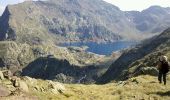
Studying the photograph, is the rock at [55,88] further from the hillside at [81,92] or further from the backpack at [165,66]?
the backpack at [165,66]

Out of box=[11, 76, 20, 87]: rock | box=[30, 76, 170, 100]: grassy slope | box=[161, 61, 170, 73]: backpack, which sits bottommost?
box=[30, 76, 170, 100]: grassy slope

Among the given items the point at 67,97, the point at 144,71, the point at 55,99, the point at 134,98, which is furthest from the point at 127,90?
the point at 144,71

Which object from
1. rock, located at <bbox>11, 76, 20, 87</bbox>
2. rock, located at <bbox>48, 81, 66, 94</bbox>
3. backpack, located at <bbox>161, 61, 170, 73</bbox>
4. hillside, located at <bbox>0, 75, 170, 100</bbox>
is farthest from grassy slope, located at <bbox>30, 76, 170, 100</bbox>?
rock, located at <bbox>11, 76, 20, 87</bbox>

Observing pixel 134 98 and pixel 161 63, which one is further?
pixel 161 63

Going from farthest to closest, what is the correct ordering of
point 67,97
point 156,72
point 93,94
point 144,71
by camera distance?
point 144,71
point 156,72
point 93,94
point 67,97

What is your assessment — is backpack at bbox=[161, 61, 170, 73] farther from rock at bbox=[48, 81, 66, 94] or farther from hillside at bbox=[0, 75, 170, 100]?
rock at bbox=[48, 81, 66, 94]

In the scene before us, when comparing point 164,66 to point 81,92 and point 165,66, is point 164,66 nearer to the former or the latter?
point 165,66

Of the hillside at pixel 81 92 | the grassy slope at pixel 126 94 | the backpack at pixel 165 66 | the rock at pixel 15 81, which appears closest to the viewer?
the rock at pixel 15 81

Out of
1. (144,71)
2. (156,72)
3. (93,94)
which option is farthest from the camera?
(144,71)

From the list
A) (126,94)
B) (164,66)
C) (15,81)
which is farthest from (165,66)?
(15,81)

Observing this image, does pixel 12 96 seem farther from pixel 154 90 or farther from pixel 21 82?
pixel 154 90

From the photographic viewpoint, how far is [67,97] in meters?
34.8

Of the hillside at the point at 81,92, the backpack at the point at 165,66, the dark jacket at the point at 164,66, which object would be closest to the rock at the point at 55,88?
the hillside at the point at 81,92

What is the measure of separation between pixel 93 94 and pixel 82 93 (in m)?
1.33
